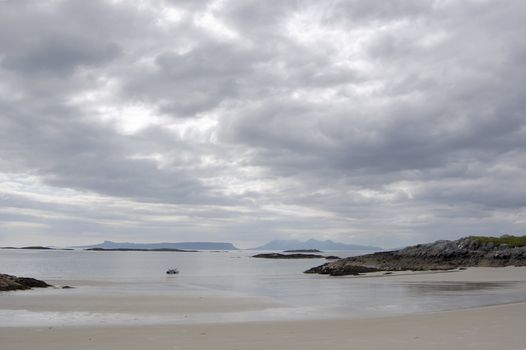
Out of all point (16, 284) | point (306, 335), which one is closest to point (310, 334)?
point (306, 335)

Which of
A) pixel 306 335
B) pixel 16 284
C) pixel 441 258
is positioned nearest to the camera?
pixel 306 335

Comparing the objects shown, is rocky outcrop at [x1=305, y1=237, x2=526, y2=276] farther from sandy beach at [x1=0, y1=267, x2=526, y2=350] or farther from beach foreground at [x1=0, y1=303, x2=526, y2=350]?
beach foreground at [x1=0, y1=303, x2=526, y2=350]

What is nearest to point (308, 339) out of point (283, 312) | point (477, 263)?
point (283, 312)

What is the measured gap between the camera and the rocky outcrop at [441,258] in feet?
212

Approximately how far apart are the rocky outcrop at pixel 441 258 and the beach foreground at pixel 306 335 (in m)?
42.6

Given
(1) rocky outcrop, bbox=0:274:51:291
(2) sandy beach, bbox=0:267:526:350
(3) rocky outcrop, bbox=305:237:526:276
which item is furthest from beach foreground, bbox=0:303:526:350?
(3) rocky outcrop, bbox=305:237:526:276

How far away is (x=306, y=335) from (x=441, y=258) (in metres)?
59.9

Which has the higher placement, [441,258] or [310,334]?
[441,258]

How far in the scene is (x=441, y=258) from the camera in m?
70.0

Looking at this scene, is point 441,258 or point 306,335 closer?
point 306,335

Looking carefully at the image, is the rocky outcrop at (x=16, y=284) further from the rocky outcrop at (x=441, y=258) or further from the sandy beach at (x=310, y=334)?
the rocky outcrop at (x=441, y=258)

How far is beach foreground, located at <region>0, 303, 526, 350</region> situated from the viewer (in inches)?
523

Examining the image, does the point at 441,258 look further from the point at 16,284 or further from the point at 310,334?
the point at 310,334

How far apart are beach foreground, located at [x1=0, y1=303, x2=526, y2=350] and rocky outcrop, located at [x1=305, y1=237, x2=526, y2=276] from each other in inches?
1678
